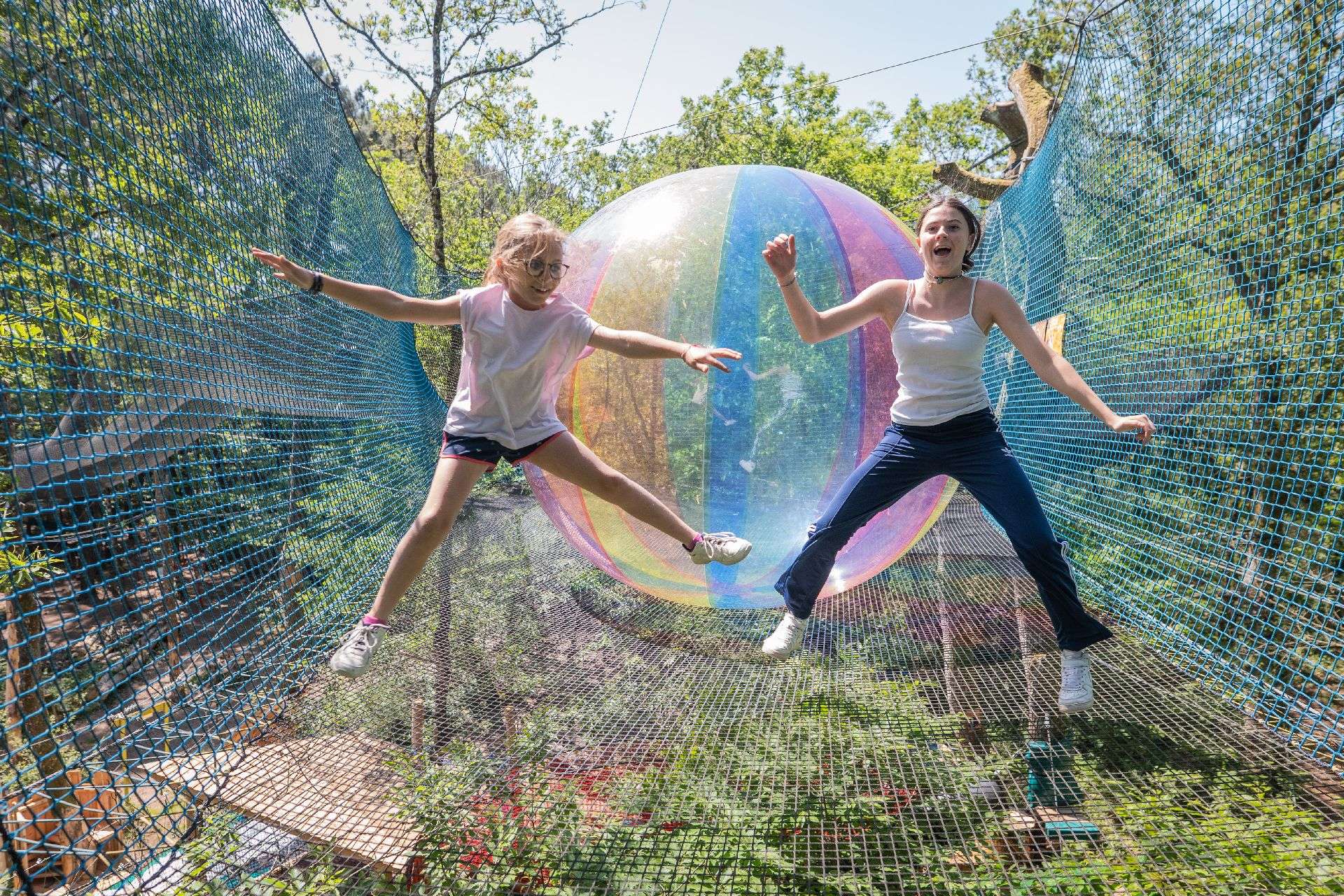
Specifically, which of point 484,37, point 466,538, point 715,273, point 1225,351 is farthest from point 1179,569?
point 484,37

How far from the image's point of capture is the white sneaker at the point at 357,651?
8.54ft

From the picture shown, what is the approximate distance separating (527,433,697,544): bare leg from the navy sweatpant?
1.57ft

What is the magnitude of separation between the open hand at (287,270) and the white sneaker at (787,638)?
183 centimetres

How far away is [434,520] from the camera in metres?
2.59

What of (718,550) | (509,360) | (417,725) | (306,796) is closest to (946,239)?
(718,550)

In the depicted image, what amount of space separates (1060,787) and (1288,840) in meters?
0.87

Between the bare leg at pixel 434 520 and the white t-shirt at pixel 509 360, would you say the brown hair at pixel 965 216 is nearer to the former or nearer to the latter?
the white t-shirt at pixel 509 360

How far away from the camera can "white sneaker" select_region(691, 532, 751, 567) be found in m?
2.98

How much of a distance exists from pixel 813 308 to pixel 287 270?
1555mm

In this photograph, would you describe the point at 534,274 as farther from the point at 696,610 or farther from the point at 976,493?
the point at 696,610

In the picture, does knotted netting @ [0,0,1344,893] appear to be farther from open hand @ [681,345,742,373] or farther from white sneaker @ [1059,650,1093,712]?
open hand @ [681,345,742,373]

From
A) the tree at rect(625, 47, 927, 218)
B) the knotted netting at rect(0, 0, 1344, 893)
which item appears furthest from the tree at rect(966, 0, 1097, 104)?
the knotted netting at rect(0, 0, 1344, 893)

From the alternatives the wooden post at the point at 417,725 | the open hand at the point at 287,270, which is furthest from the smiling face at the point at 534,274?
the wooden post at the point at 417,725

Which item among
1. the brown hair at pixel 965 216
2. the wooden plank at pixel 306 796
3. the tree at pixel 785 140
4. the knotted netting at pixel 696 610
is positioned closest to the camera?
the knotted netting at pixel 696 610
